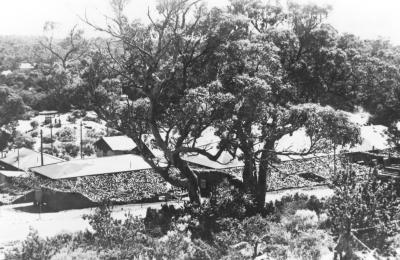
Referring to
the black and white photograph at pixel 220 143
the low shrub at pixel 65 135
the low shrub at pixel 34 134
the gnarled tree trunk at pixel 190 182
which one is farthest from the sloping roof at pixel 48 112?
the gnarled tree trunk at pixel 190 182

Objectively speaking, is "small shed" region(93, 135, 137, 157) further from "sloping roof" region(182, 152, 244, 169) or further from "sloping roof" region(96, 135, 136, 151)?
"sloping roof" region(182, 152, 244, 169)

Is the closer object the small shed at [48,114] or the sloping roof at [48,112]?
the small shed at [48,114]

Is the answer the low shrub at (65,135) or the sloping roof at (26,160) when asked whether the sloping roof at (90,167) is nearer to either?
the sloping roof at (26,160)

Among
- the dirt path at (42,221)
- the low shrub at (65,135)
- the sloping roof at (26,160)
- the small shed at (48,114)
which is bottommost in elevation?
the dirt path at (42,221)

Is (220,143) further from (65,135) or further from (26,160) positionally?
(65,135)

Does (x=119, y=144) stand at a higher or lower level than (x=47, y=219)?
higher

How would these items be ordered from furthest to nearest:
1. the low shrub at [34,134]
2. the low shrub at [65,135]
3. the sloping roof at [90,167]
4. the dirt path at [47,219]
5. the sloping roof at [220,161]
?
the low shrub at [34,134]
the low shrub at [65,135]
the sloping roof at [220,161]
the sloping roof at [90,167]
the dirt path at [47,219]

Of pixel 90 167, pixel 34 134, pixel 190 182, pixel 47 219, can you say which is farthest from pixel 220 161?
pixel 34 134

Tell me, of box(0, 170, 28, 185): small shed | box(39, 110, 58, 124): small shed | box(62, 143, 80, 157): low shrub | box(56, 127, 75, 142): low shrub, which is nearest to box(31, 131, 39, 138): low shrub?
box(56, 127, 75, 142): low shrub

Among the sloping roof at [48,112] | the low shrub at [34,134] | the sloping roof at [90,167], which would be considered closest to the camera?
the sloping roof at [90,167]
